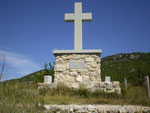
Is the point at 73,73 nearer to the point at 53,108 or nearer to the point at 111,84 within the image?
the point at 111,84

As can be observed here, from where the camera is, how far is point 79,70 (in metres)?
7.89

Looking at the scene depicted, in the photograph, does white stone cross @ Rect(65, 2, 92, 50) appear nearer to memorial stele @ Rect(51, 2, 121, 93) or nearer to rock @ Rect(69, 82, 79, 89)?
memorial stele @ Rect(51, 2, 121, 93)

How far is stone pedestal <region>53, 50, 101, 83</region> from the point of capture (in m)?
7.84

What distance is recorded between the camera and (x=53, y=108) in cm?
424

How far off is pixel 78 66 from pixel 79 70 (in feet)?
0.68

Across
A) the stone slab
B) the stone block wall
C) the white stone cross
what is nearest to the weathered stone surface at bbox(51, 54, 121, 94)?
the stone block wall

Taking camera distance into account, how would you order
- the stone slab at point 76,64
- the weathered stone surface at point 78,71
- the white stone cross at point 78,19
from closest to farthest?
the weathered stone surface at point 78,71
the stone slab at point 76,64
the white stone cross at point 78,19

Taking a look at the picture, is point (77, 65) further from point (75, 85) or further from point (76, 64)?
point (75, 85)

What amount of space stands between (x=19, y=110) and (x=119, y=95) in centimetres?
457

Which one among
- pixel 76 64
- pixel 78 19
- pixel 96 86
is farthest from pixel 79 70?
pixel 78 19

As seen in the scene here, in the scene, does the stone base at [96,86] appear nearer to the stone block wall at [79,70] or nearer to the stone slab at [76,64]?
the stone block wall at [79,70]

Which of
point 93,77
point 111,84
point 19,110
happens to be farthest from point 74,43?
point 19,110

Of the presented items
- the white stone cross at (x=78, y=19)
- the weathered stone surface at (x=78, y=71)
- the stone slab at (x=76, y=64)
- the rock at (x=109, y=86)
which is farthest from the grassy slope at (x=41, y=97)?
the white stone cross at (x=78, y=19)

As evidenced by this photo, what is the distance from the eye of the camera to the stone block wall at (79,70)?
308 inches
